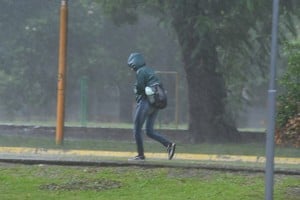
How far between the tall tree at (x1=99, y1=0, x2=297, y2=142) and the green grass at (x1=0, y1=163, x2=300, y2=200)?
23.0 feet

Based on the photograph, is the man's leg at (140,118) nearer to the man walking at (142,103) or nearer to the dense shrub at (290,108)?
the man walking at (142,103)

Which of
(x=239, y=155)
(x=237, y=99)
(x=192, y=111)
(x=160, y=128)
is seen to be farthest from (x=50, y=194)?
(x=237, y=99)

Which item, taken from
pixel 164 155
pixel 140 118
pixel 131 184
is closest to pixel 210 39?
pixel 164 155

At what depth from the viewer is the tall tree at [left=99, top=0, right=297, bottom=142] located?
15281 millimetres

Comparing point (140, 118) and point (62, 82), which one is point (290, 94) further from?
point (62, 82)

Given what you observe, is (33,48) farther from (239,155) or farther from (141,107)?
(141,107)

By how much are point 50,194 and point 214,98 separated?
10468 mm

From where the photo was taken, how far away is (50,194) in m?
7.50

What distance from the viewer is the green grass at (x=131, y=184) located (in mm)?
7445

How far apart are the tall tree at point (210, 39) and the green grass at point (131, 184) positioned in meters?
7.01

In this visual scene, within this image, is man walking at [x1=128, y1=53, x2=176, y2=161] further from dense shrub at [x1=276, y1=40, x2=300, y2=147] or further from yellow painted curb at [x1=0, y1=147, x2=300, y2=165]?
dense shrub at [x1=276, y1=40, x2=300, y2=147]

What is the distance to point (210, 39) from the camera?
1594 centimetres

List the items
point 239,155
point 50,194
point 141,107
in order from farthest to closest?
1. point 239,155
2. point 141,107
3. point 50,194

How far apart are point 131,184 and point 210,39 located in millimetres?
8561
